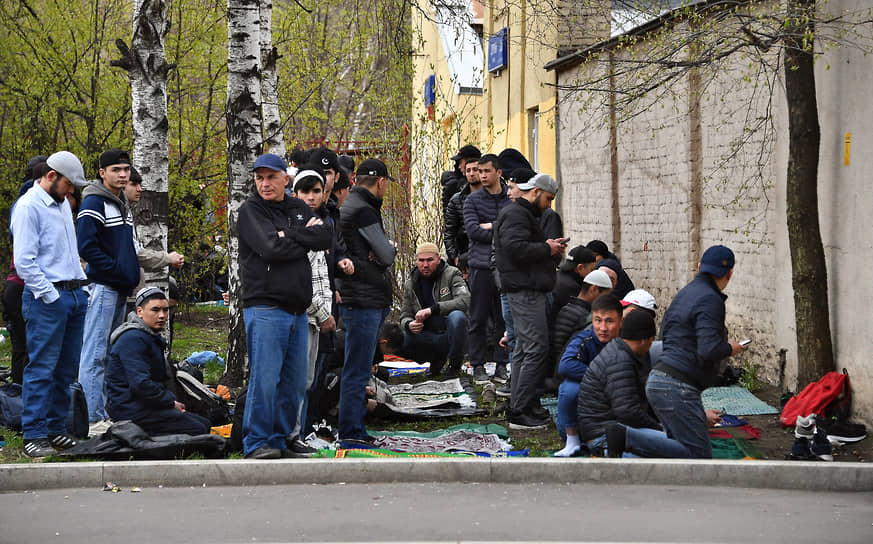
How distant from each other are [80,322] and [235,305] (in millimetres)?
2987

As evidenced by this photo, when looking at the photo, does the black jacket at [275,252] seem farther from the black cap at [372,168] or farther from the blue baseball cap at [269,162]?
the black cap at [372,168]

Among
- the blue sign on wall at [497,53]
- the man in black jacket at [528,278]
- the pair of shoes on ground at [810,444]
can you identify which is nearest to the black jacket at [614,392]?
the pair of shoes on ground at [810,444]

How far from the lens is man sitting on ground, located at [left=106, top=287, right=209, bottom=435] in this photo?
794 centimetres

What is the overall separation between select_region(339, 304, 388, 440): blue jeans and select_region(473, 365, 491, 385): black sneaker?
2.95 meters

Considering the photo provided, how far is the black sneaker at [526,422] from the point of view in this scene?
8.82m

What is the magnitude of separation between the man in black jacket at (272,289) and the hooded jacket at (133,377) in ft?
2.91

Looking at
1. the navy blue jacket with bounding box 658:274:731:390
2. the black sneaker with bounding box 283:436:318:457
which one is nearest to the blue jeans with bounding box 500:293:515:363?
the navy blue jacket with bounding box 658:274:731:390

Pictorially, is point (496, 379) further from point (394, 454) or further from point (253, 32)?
point (253, 32)

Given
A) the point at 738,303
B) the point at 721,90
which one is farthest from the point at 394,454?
the point at 721,90

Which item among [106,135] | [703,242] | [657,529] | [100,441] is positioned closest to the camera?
[657,529]

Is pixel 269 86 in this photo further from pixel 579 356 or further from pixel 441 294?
pixel 579 356

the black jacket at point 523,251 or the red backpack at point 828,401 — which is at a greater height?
the black jacket at point 523,251

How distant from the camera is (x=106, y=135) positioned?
17031mm

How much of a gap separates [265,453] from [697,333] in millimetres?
2743
